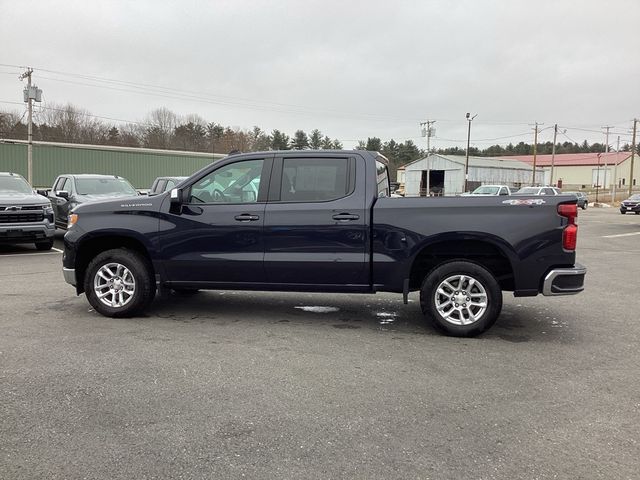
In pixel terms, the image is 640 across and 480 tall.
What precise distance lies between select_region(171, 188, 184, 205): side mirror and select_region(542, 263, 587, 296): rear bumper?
402 centimetres

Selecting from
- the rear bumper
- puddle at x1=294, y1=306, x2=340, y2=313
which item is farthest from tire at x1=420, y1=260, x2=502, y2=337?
puddle at x1=294, y1=306, x2=340, y2=313

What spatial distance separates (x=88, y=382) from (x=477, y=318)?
374cm

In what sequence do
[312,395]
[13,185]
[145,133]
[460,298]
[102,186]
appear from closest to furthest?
1. [312,395]
2. [460,298]
3. [13,185]
4. [102,186]
5. [145,133]

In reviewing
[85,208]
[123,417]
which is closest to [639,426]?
[123,417]

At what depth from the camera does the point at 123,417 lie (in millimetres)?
3568

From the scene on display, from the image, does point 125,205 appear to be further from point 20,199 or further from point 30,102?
point 30,102

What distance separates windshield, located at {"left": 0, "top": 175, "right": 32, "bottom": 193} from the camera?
12583 millimetres

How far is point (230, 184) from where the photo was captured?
19.6 feet

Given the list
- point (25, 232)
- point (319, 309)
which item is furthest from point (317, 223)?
point (25, 232)

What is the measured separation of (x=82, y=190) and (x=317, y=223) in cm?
1040

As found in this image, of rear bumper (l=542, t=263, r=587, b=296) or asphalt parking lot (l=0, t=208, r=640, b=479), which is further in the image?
rear bumper (l=542, t=263, r=587, b=296)

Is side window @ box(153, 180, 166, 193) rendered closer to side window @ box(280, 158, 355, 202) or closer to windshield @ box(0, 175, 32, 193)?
windshield @ box(0, 175, 32, 193)

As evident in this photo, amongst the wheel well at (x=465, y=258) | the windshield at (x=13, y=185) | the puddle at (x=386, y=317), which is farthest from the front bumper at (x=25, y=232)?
the wheel well at (x=465, y=258)

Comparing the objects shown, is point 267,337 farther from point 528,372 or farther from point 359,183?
point 528,372
